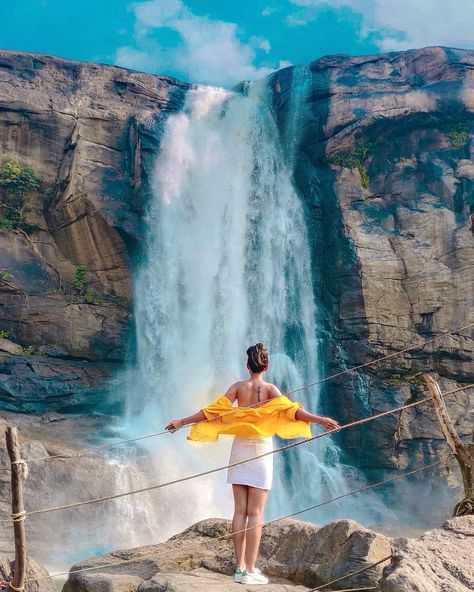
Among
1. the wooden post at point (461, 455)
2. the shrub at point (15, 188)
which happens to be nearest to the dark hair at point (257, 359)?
the wooden post at point (461, 455)

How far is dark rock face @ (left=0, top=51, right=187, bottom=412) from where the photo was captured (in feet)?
62.6

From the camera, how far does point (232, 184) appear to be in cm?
2150

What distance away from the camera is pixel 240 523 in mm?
5020

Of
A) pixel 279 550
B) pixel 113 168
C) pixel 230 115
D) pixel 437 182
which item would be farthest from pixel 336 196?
pixel 279 550

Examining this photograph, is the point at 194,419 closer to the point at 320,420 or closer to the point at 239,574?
the point at 320,420

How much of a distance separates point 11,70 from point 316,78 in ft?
32.1

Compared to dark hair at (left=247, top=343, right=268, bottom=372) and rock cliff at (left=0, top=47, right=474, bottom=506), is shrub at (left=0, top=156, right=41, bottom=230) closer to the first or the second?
rock cliff at (left=0, top=47, right=474, bottom=506)

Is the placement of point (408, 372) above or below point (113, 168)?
below

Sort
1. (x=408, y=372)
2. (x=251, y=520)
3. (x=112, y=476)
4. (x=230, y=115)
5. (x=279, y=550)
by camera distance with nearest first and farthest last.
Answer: (x=251, y=520) → (x=279, y=550) → (x=112, y=476) → (x=408, y=372) → (x=230, y=115)

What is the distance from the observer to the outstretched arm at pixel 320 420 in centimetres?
482

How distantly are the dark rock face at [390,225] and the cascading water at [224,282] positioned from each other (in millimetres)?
717

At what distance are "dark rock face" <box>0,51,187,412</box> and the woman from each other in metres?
13.6

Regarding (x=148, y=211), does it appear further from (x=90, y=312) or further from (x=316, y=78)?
(x=316, y=78)

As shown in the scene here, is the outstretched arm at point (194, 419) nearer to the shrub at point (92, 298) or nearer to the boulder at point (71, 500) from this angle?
the boulder at point (71, 500)
